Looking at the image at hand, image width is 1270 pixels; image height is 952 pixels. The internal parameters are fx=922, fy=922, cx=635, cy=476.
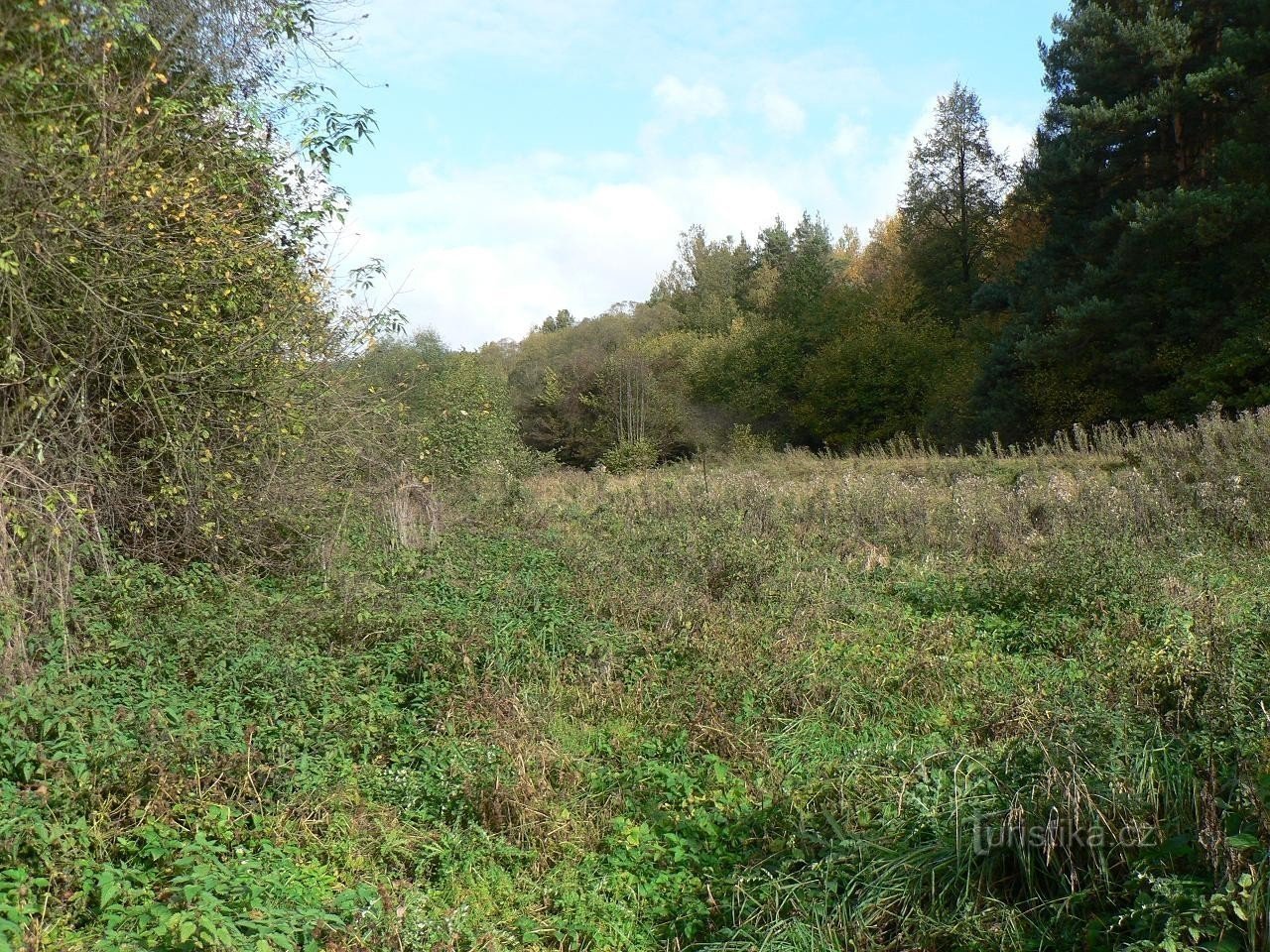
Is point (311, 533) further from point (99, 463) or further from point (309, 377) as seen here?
point (99, 463)

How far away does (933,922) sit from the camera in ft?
11.0

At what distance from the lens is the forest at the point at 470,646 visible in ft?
11.7

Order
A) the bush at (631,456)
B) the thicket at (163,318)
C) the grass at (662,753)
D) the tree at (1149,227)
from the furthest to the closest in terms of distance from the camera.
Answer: the bush at (631,456)
the tree at (1149,227)
the thicket at (163,318)
the grass at (662,753)

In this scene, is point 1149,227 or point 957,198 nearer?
point 1149,227

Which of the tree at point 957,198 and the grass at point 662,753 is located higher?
the tree at point 957,198

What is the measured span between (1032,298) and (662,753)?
24247mm

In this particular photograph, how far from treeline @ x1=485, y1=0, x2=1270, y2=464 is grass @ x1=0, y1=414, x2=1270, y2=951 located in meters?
14.7

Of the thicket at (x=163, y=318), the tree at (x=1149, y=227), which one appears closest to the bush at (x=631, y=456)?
the tree at (x=1149, y=227)

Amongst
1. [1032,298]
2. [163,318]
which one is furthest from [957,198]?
[163,318]

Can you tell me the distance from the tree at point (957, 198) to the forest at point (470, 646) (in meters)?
22.5

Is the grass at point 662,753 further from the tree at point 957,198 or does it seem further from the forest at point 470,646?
the tree at point 957,198

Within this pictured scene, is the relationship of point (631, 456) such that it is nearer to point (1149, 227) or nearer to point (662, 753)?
point (1149, 227)

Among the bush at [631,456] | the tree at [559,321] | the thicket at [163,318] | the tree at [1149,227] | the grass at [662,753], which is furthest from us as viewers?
the tree at [559,321]

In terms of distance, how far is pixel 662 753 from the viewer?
5.30 meters
